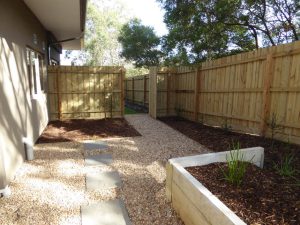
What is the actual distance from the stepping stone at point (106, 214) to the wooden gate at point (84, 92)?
592 centimetres

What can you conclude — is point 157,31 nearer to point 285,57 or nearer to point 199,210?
point 285,57

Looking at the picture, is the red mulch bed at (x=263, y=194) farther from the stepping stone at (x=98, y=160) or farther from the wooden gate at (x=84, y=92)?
the wooden gate at (x=84, y=92)

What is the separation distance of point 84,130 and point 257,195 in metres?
5.30

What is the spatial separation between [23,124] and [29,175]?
1.10 meters

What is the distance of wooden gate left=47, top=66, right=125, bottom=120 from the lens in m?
7.78

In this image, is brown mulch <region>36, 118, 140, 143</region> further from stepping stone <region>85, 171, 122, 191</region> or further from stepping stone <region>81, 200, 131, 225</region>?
stepping stone <region>81, 200, 131, 225</region>

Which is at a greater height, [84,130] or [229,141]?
[229,141]

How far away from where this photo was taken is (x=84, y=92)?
813cm

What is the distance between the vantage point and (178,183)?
244 centimetres

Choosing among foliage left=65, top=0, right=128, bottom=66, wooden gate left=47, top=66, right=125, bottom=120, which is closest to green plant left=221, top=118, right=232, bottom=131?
wooden gate left=47, top=66, right=125, bottom=120

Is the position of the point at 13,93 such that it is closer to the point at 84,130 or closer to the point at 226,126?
the point at 84,130

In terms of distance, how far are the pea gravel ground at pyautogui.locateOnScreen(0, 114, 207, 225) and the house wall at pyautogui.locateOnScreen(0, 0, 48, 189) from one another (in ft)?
1.11

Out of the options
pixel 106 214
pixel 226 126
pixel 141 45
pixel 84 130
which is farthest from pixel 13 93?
pixel 141 45

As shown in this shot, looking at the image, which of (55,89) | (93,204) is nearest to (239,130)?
(93,204)
